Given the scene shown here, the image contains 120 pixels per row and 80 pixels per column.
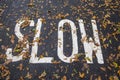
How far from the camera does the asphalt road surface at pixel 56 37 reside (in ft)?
19.0

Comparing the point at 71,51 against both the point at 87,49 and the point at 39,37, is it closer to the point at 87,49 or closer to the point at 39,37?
the point at 87,49

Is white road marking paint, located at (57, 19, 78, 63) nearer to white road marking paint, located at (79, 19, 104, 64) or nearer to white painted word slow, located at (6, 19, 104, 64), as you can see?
white painted word slow, located at (6, 19, 104, 64)

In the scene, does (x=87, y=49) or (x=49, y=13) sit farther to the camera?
(x=49, y=13)

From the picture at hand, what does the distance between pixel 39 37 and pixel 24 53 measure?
820mm

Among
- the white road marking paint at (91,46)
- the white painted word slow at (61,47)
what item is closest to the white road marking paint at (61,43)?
the white painted word slow at (61,47)

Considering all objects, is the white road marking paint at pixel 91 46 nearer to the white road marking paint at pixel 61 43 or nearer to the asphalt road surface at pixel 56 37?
the asphalt road surface at pixel 56 37

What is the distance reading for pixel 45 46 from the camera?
6.61 m

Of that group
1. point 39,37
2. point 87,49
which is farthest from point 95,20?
point 39,37

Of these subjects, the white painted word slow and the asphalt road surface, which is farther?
the white painted word slow

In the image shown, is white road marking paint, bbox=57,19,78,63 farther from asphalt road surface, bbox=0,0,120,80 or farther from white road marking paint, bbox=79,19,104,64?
white road marking paint, bbox=79,19,104,64

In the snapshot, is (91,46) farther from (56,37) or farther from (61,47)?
(56,37)

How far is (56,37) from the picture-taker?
6.91m

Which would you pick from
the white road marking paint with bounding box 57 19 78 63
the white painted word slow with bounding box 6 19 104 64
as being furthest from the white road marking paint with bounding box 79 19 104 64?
the white road marking paint with bounding box 57 19 78 63

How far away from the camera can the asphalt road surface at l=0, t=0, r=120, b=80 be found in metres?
5.80
